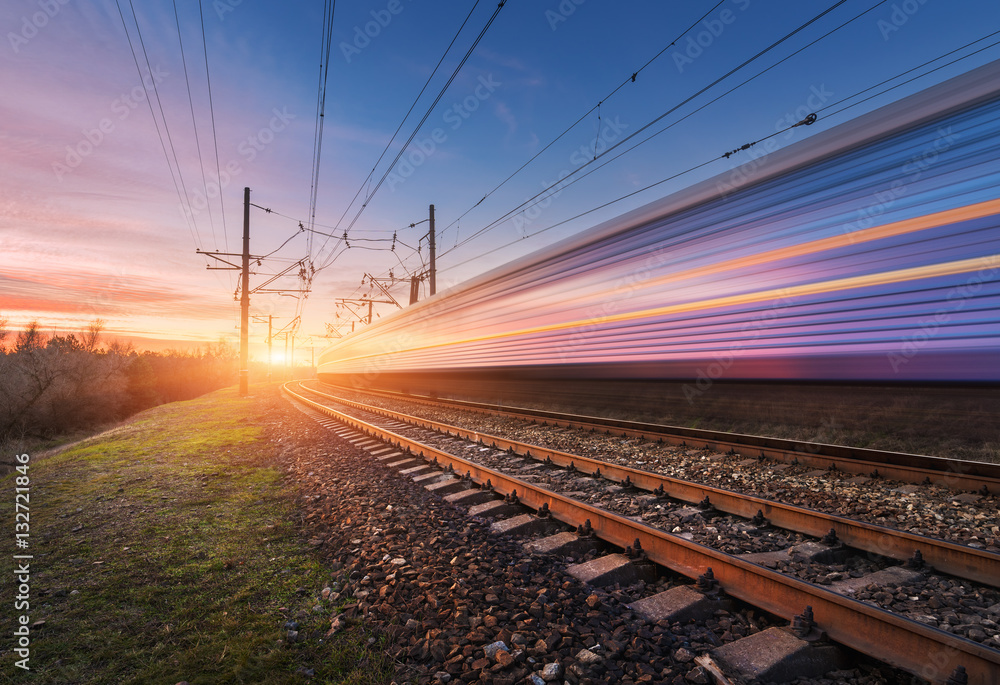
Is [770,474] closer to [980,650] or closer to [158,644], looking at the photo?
[980,650]

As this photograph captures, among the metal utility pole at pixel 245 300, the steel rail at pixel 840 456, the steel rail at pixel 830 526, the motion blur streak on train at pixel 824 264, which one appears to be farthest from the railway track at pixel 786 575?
the metal utility pole at pixel 245 300

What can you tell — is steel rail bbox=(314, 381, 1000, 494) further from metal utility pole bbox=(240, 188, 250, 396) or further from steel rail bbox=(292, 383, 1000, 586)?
metal utility pole bbox=(240, 188, 250, 396)

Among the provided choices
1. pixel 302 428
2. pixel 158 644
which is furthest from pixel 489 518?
pixel 302 428

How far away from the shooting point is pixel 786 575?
8.94ft

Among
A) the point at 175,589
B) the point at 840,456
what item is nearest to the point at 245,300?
the point at 175,589

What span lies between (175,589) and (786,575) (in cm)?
398

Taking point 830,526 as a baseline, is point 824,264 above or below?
above

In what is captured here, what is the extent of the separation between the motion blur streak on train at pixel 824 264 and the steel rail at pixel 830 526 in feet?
8.19

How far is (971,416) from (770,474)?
233 cm

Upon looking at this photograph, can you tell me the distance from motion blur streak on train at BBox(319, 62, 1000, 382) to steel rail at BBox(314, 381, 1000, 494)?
839 millimetres

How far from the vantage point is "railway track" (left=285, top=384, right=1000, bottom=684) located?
2.08m

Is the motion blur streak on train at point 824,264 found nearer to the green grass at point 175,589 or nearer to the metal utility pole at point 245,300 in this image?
the green grass at point 175,589

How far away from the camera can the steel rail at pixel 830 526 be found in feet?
9.57

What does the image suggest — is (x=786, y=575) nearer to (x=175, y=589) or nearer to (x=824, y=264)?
(x=175, y=589)
